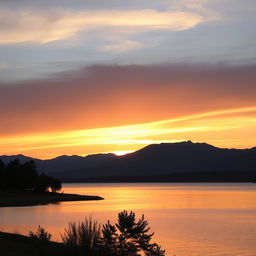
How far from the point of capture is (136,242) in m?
26.7

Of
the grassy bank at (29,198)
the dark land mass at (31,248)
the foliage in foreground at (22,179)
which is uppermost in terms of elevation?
the foliage in foreground at (22,179)

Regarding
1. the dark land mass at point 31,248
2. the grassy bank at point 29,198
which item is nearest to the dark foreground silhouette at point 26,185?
the grassy bank at point 29,198

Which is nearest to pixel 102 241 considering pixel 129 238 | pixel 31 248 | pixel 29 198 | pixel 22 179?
pixel 129 238

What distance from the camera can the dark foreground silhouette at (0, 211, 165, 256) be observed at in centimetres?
2286

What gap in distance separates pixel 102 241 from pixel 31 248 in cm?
1186

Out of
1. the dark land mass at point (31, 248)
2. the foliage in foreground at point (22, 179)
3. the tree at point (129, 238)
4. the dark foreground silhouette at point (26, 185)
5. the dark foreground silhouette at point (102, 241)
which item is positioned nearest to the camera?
the dark foreground silhouette at point (102, 241)

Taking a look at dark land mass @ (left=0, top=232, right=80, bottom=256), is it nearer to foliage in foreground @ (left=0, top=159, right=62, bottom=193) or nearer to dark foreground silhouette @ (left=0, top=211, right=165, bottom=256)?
dark foreground silhouette @ (left=0, top=211, right=165, bottom=256)

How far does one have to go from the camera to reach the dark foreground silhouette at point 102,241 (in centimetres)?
2286

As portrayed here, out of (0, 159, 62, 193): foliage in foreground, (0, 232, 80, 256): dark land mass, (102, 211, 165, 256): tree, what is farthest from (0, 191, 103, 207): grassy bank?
(102, 211, 165, 256): tree

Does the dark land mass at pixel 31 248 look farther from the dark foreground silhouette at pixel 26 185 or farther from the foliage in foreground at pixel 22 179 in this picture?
the foliage in foreground at pixel 22 179

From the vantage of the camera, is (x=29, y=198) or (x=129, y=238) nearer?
(x=129, y=238)

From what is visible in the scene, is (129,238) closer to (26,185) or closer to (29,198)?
(29,198)

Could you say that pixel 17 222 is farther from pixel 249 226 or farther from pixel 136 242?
pixel 136 242

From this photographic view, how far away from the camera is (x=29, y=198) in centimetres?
12950
